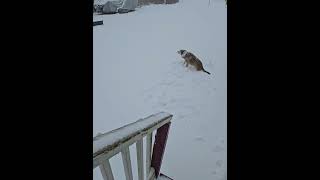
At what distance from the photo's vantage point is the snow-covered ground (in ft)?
11.3

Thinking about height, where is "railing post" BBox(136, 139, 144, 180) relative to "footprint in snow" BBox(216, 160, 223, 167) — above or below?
above

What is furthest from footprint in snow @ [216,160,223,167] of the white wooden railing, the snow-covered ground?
the white wooden railing

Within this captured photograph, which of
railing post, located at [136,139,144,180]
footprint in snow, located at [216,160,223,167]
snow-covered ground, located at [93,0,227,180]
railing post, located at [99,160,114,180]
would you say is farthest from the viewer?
snow-covered ground, located at [93,0,227,180]

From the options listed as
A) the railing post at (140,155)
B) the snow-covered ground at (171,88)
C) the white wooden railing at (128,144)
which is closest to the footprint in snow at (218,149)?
the snow-covered ground at (171,88)

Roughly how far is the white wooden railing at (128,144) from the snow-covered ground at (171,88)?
73 centimetres

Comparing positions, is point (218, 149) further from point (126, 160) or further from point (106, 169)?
point (106, 169)

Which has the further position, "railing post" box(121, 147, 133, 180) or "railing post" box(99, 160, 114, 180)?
"railing post" box(121, 147, 133, 180)

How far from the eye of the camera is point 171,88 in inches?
228

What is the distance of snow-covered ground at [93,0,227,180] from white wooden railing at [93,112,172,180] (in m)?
0.73

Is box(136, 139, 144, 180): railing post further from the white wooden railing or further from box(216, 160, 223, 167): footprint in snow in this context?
box(216, 160, 223, 167): footprint in snow

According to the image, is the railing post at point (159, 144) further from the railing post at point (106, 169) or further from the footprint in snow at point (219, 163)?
the footprint in snow at point (219, 163)

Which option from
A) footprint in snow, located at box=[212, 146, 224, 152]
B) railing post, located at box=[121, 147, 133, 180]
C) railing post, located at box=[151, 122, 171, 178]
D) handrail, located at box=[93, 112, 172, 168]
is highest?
handrail, located at box=[93, 112, 172, 168]

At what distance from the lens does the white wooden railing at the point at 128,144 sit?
134 cm
